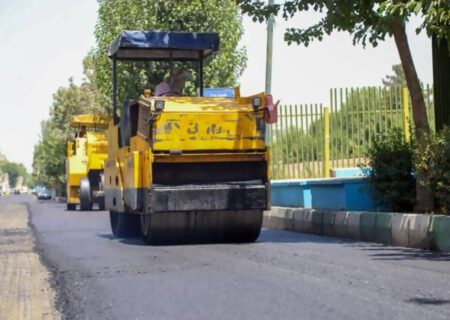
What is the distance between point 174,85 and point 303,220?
11.5 feet

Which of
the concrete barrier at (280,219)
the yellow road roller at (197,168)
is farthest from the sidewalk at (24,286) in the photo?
the concrete barrier at (280,219)

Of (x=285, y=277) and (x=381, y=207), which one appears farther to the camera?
(x=381, y=207)

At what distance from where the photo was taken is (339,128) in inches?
714

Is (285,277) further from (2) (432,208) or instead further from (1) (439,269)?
(2) (432,208)

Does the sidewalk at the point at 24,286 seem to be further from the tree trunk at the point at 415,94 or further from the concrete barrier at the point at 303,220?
the tree trunk at the point at 415,94

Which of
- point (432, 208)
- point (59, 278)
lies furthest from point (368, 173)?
point (59, 278)

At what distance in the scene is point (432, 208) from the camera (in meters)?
11.8

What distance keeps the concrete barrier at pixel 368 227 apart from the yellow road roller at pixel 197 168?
1.56 metres

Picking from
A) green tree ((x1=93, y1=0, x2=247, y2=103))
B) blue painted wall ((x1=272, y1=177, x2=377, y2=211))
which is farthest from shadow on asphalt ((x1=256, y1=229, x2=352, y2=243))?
green tree ((x1=93, y1=0, x2=247, y2=103))

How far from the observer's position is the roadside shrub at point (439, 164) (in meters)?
11.0

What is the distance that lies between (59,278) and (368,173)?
6122 mm

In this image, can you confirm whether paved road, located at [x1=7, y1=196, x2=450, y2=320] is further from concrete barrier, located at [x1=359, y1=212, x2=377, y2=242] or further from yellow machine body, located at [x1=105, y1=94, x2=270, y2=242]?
yellow machine body, located at [x1=105, y1=94, x2=270, y2=242]

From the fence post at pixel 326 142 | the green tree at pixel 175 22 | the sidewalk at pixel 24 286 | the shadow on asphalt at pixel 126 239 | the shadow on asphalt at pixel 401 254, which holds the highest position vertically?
the green tree at pixel 175 22

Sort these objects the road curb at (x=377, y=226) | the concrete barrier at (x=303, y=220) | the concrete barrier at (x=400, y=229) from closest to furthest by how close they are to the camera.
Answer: the road curb at (x=377, y=226), the concrete barrier at (x=400, y=229), the concrete barrier at (x=303, y=220)
